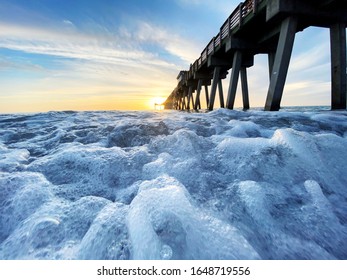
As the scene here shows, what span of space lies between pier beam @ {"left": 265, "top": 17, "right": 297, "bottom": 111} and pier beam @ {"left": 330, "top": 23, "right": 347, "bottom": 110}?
2136mm

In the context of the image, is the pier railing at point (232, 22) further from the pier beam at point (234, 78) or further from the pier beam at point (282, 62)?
the pier beam at point (282, 62)

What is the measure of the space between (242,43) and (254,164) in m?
11.8

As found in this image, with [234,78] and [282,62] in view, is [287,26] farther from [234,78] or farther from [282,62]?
[234,78]

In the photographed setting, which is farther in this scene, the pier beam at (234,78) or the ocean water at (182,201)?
the pier beam at (234,78)

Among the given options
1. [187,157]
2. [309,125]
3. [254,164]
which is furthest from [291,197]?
[309,125]

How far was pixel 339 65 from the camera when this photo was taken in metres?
8.46

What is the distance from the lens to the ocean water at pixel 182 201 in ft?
4.13

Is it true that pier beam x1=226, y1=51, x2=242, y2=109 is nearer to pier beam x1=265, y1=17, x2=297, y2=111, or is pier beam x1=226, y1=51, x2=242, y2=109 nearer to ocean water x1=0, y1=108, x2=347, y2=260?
pier beam x1=265, y1=17, x2=297, y2=111

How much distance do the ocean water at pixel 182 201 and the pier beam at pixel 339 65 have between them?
812cm

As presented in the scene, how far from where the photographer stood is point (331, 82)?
877 centimetres

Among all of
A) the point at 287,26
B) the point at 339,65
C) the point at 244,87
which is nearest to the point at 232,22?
the point at 287,26

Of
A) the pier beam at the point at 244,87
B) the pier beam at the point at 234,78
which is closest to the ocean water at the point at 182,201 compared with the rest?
the pier beam at the point at 234,78
